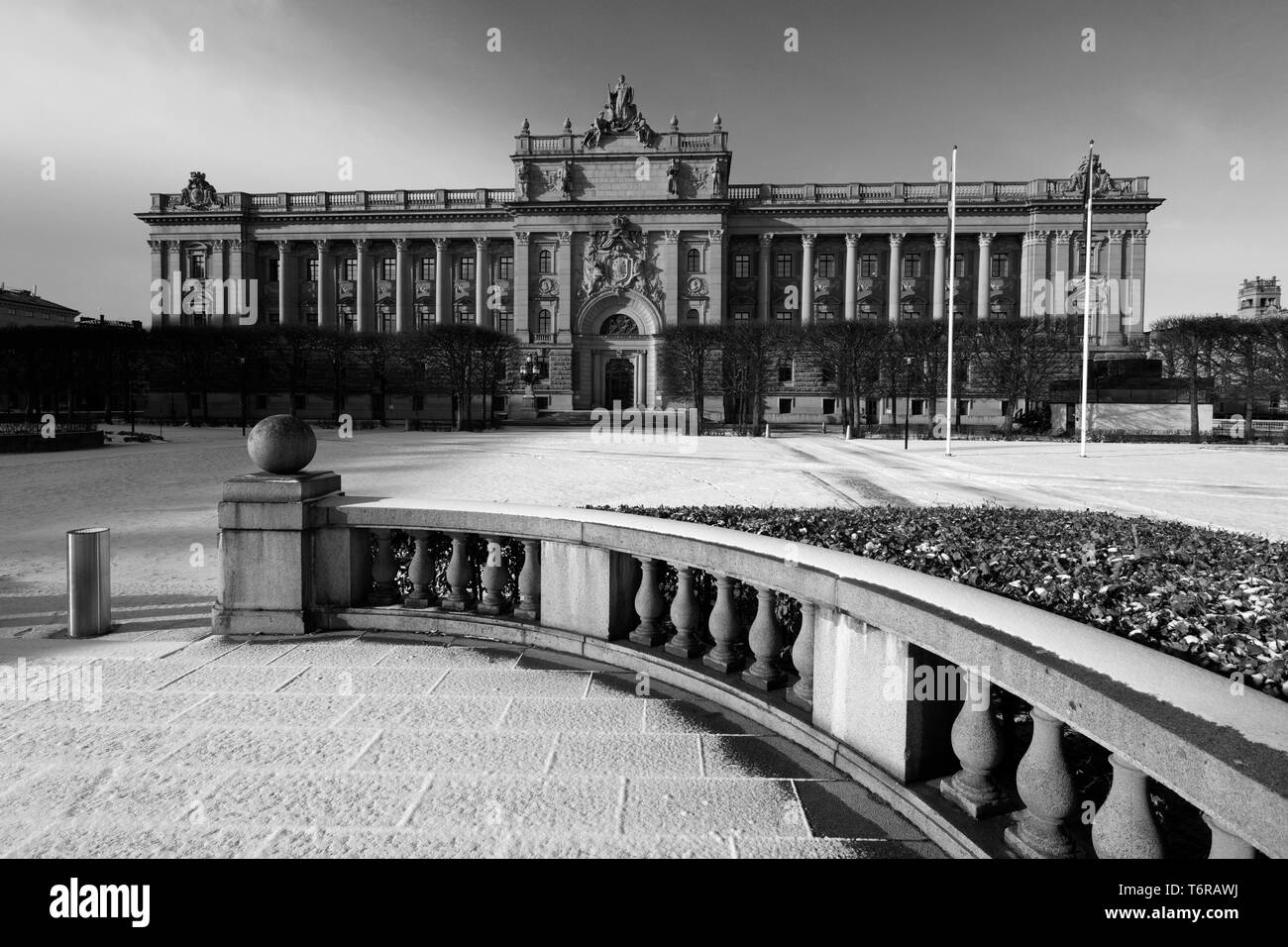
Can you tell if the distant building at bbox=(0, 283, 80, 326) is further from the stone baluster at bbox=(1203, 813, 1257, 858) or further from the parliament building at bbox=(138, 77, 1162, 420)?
the stone baluster at bbox=(1203, 813, 1257, 858)

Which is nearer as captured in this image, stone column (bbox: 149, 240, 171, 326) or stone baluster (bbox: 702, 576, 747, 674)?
stone baluster (bbox: 702, 576, 747, 674)

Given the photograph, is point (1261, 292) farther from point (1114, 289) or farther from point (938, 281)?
point (938, 281)

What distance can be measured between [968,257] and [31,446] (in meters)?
72.6

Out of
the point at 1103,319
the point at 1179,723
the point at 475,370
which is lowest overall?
the point at 1179,723

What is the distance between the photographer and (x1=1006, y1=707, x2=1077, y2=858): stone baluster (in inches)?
101

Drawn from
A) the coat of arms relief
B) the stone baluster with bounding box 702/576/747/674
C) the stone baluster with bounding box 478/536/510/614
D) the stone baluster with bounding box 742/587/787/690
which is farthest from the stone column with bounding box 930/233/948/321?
the stone baluster with bounding box 742/587/787/690

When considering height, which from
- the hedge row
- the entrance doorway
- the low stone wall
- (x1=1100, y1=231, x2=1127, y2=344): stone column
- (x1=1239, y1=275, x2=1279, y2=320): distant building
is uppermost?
(x1=1239, y1=275, x2=1279, y2=320): distant building

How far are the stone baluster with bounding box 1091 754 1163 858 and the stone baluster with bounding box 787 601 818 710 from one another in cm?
170

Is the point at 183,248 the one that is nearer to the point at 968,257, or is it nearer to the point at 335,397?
the point at 335,397

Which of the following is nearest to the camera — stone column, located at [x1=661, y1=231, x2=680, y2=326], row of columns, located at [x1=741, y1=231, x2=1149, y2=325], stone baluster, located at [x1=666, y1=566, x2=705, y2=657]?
stone baluster, located at [x1=666, y1=566, x2=705, y2=657]

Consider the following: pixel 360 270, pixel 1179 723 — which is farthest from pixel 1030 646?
pixel 360 270

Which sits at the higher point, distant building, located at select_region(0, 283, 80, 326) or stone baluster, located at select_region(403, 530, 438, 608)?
distant building, located at select_region(0, 283, 80, 326)

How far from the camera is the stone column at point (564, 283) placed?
224 ft
